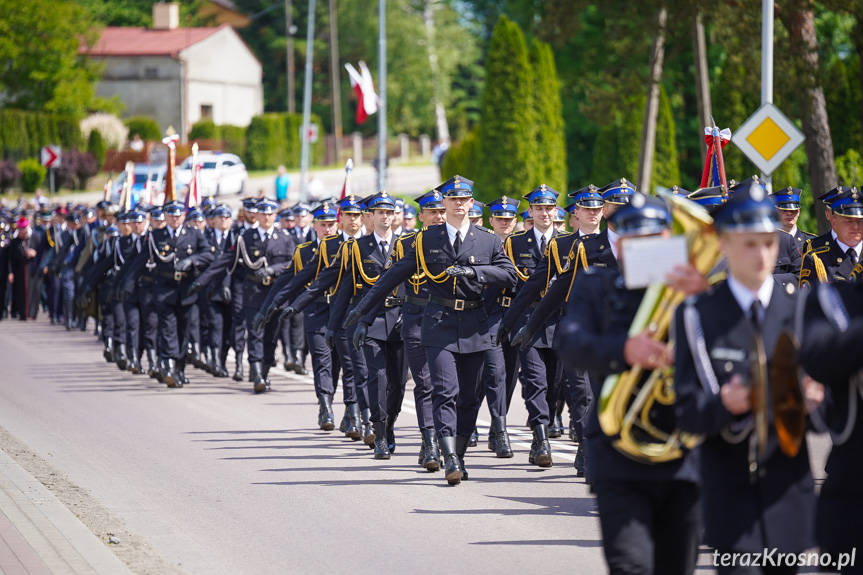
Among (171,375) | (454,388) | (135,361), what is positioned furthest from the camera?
(135,361)

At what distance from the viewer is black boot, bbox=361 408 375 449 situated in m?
11.8

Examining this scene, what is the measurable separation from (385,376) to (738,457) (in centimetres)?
681

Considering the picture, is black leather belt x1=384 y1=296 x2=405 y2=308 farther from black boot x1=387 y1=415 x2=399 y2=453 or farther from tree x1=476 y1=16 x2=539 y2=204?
tree x1=476 y1=16 x2=539 y2=204

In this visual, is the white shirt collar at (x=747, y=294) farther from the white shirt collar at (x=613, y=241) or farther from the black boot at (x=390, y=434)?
the black boot at (x=390, y=434)

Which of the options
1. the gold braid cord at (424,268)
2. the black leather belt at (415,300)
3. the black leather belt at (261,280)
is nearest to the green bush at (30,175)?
the black leather belt at (261,280)

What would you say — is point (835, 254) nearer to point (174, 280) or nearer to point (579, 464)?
point (579, 464)

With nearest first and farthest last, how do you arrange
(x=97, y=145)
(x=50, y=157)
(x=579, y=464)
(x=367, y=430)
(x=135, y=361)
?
(x=579, y=464) < (x=367, y=430) < (x=135, y=361) < (x=50, y=157) < (x=97, y=145)

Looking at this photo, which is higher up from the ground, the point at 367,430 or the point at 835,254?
the point at 835,254

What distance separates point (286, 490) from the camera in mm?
9844

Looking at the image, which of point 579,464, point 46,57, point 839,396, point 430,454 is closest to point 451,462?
point 430,454

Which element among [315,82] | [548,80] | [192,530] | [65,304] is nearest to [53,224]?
[65,304]

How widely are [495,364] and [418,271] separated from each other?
99cm

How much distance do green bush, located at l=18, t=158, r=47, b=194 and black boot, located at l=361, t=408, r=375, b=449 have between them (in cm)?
4812

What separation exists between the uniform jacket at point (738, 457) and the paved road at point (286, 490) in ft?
8.52
